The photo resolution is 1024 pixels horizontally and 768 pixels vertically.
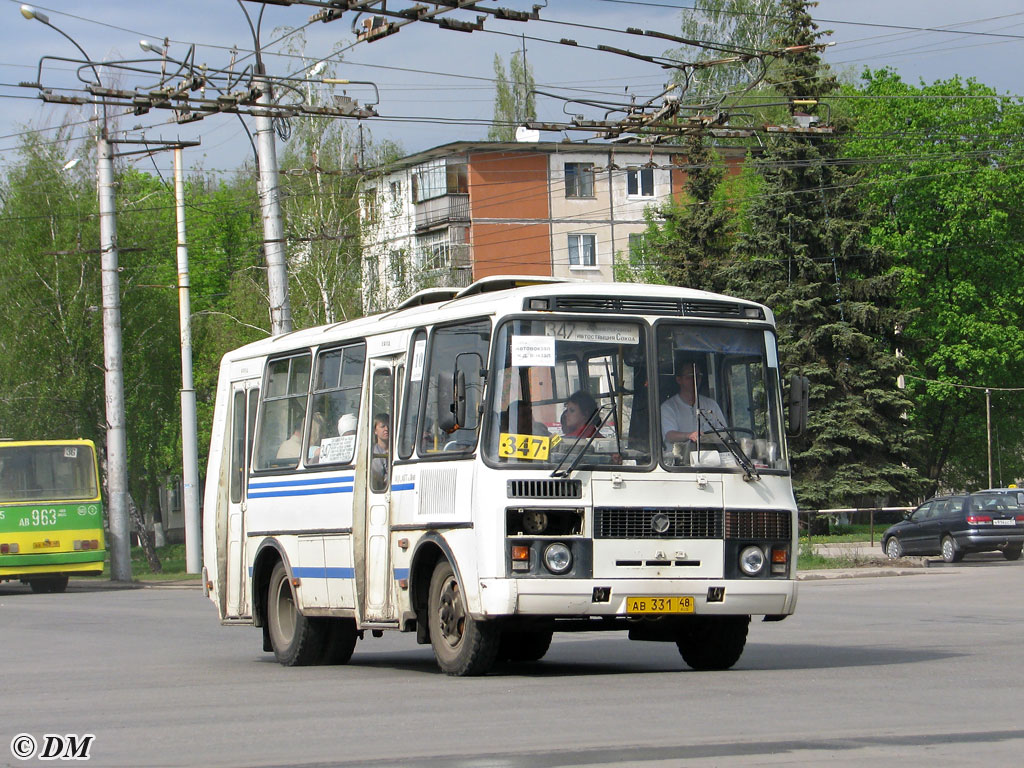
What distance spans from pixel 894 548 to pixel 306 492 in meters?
25.1

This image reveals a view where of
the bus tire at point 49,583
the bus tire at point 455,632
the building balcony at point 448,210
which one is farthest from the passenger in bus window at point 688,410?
the building balcony at point 448,210

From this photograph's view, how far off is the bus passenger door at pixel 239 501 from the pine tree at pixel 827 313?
114 ft

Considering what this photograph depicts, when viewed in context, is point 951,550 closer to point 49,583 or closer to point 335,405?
point 49,583

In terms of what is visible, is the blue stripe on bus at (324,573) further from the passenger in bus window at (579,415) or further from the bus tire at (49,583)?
the bus tire at (49,583)

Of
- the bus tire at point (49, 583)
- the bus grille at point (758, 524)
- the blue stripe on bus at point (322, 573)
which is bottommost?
the bus tire at point (49, 583)

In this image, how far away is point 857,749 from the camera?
8.12 m

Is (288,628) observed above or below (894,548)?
above

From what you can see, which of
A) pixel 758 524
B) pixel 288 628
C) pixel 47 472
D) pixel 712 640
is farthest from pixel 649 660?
pixel 47 472

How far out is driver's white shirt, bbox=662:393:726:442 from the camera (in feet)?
40.5

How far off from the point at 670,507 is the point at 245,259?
6110cm

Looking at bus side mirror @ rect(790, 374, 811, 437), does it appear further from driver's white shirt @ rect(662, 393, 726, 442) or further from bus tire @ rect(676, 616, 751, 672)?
bus tire @ rect(676, 616, 751, 672)

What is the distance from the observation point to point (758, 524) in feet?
41.0

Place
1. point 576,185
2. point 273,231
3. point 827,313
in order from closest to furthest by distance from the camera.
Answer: point 273,231 < point 827,313 < point 576,185

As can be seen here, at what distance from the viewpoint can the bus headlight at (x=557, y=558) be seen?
11867 millimetres
